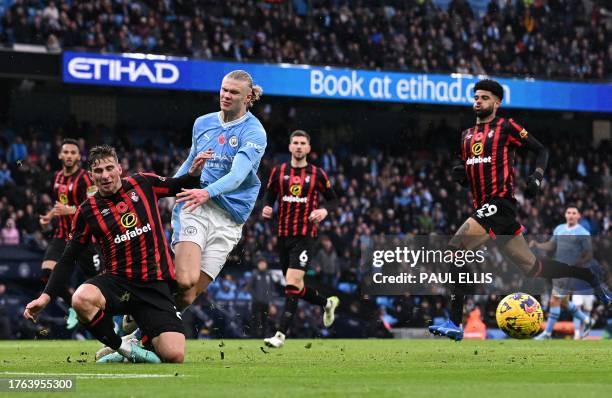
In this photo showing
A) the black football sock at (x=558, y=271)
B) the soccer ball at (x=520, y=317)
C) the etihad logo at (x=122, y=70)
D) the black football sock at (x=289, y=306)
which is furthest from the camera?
the etihad logo at (x=122, y=70)

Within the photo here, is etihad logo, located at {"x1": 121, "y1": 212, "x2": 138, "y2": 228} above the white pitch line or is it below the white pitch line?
above

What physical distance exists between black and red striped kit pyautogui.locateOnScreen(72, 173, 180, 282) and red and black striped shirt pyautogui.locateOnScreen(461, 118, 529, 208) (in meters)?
4.12

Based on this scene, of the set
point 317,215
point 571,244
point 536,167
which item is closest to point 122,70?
point 571,244

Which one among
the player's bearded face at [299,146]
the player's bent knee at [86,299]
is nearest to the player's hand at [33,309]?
the player's bent knee at [86,299]

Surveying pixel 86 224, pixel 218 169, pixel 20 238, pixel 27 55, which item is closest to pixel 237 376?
pixel 86 224

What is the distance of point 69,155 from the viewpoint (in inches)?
539

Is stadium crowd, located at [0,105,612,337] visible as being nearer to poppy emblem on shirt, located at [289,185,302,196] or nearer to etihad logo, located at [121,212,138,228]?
poppy emblem on shirt, located at [289,185,302,196]

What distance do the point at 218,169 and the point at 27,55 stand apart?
57.6 feet

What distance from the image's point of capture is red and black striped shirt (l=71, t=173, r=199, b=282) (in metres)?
8.22

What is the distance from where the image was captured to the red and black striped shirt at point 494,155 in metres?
11.3

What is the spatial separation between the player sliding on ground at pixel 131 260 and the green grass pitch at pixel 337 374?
29 cm

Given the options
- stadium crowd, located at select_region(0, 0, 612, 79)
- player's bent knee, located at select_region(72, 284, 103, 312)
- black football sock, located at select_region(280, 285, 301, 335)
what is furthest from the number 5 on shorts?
stadium crowd, located at select_region(0, 0, 612, 79)

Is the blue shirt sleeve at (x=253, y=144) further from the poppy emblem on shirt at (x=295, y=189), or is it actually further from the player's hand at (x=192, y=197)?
the poppy emblem on shirt at (x=295, y=189)

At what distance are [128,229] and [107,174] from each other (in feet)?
1.52
